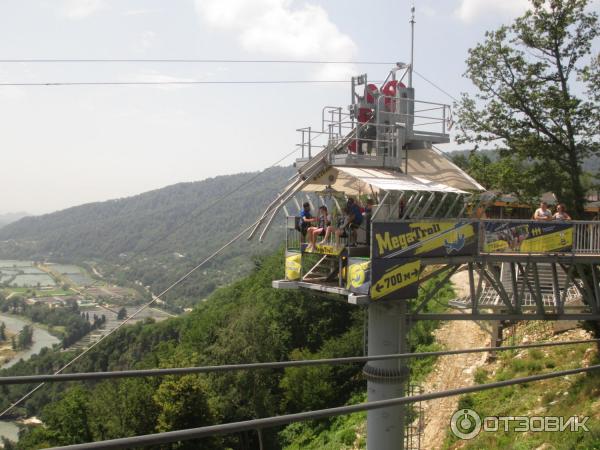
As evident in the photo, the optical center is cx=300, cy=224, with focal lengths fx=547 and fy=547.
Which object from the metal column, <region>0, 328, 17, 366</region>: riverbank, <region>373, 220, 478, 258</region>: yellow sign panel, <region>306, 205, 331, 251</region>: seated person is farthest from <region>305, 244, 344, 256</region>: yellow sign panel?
<region>0, 328, 17, 366</region>: riverbank

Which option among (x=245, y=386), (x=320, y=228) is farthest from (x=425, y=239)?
(x=245, y=386)

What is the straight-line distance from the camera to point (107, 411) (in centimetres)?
3872

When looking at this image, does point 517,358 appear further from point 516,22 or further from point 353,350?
point 353,350

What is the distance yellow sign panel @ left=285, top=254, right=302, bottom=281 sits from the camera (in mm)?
16422

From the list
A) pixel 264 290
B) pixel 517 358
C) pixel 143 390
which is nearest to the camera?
pixel 517 358

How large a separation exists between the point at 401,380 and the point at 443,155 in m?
7.29

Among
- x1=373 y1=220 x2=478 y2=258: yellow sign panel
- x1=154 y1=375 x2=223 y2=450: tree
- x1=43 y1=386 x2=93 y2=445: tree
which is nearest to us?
x1=373 y1=220 x2=478 y2=258: yellow sign panel

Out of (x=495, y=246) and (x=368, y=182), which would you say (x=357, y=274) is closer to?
(x=368, y=182)

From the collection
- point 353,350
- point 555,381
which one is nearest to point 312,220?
point 555,381
